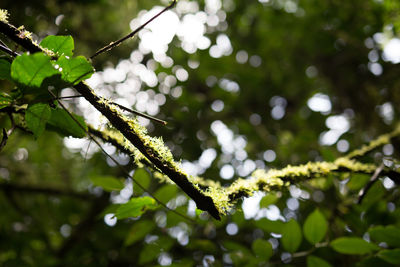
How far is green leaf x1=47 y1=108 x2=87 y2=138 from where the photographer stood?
0.74 meters

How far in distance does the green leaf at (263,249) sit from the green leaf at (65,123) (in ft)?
2.60

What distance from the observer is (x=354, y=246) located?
1.00 metres

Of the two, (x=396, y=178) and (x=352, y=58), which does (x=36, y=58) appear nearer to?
(x=396, y=178)

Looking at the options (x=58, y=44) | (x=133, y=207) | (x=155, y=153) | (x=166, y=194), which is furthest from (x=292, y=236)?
(x=58, y=44)

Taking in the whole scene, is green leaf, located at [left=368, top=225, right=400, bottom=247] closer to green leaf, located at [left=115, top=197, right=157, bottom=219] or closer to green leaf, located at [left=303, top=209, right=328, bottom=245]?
green leaf, located at [left=303, top=209, right=328, bottom=245]

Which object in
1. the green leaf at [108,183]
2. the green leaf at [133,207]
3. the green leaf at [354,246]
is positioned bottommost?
the green leaf at [354,246]

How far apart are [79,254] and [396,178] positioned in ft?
5.52

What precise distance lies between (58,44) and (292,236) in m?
1.00

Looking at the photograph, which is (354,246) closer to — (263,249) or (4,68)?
(263,249)

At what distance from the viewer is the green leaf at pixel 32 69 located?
1.78 feet

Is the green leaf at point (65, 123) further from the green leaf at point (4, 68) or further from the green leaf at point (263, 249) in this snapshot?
the green leaf at point (263, 249)

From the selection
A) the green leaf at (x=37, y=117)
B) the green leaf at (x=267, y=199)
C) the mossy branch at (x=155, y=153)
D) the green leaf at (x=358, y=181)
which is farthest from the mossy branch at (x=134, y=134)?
the green leaf at (x=358, y=181)

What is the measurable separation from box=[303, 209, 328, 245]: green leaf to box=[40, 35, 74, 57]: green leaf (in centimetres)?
95

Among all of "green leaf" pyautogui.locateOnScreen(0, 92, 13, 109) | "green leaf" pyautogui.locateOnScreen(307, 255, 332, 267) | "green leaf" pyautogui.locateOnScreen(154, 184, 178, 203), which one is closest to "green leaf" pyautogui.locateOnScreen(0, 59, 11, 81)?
"green leaf" pyautogui.locateOnScreen(0, 92, 13, 109)
